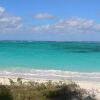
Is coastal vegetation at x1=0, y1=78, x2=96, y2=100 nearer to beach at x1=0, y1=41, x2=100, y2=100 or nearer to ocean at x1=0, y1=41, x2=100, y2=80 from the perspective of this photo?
beach at x1=0, y1=41, x2=100, y2=100

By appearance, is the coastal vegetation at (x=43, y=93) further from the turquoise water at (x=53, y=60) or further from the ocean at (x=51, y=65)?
the turquoise water at (x=53, y=60)

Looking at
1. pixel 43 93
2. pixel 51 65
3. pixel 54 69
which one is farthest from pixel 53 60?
pixel 43 93

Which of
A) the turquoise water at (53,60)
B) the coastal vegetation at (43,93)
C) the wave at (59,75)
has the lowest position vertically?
the wave at (59,75)

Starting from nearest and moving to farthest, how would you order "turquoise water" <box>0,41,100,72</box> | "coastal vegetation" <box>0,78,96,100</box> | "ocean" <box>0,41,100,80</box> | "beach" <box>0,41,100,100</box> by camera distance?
"coastal vegetation" <box>0,78,96,100</box>
"beach" <box>0,41,100,100</box>
"ocean" <box>0,41,100,80</box>
"turquoise water" <box>0,41,100,72</box>

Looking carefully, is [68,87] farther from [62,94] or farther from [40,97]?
[40,97]

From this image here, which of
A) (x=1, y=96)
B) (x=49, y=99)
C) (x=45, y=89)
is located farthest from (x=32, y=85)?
(x=1, y=96)

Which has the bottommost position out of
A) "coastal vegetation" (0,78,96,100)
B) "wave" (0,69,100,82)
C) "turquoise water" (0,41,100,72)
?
"wave" (0,69,100,82)

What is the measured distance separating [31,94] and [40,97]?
0.20 metres

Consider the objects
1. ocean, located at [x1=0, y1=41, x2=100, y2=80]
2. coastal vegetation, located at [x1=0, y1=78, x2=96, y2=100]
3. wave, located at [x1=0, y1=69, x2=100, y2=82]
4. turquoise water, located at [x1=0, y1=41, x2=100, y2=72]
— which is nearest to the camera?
coastal vegetation, located at [x1=0, y1=78, x2=96, y2=100]

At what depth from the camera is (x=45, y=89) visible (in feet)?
26.8

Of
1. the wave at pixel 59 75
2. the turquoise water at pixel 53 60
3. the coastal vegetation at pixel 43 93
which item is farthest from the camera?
the turquoise water at pixel 53 60

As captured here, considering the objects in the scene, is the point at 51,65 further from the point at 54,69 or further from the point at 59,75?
the point at 59,75

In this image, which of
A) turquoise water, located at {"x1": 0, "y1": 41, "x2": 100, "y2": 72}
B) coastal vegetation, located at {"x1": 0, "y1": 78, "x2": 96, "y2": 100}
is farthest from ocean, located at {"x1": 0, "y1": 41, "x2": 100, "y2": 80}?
coastal vegetation, located at {"x1": 0, "y1": 78, "x2": 96, "y2": 100}

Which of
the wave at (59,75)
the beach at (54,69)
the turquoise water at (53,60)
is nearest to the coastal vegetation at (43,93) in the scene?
the beach at (54,69)
